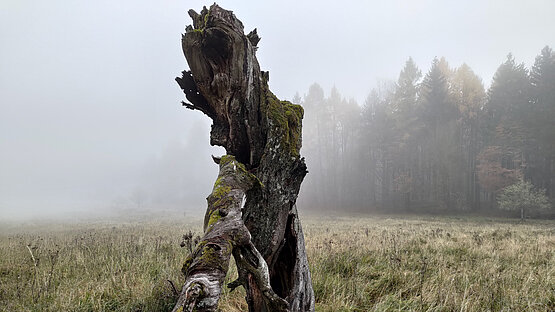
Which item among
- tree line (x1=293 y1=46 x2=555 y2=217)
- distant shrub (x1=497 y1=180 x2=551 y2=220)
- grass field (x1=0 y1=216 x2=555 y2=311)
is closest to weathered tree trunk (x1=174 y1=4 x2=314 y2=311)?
grass field (x1=0 y1=216 x2=555 y2=311)

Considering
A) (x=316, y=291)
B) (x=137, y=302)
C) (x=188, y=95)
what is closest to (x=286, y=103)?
(x=188, y=95)

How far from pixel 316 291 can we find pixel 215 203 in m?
3.19

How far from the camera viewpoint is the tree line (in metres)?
28.2

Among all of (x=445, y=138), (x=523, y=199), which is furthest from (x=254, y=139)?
(x=445, y=138)

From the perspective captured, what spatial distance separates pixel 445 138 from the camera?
1265 inches

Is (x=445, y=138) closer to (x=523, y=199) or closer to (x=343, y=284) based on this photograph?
(x=523, y=199)

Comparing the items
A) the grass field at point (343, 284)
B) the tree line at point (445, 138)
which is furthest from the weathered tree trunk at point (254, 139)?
the tree line at point (445, 138)

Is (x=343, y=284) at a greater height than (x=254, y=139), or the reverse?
(x=254, y=139)

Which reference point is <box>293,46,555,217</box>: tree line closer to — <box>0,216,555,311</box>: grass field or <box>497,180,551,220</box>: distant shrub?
<box>497,180,551,220</box>: distant shrub

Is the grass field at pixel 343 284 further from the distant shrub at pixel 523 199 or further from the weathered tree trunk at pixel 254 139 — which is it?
the distant shrub at pixel 523 199

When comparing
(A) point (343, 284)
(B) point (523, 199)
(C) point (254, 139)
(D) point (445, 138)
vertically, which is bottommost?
(A) point (343, 284)

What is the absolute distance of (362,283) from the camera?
457 centimetres

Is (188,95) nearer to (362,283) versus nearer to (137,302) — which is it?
(137,302)

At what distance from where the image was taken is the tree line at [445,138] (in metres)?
28.2
